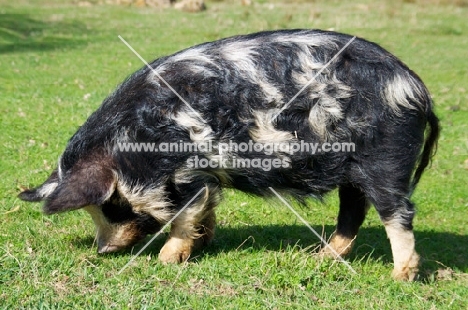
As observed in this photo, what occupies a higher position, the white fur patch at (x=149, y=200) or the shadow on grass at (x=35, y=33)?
the white fur patch at (x=149, y=200)

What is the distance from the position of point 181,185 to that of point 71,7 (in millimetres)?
22375

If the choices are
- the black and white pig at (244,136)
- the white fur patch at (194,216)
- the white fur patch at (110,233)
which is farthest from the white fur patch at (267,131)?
the white fur patch at (110,233)

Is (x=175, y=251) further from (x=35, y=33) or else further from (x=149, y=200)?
(x=35, y=33)

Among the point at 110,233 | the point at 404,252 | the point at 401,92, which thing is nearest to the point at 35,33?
the point at 110,233

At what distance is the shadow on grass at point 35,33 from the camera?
17.8m

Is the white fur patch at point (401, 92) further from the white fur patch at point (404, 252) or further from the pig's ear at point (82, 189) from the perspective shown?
the pig's ear at point (82, 189)

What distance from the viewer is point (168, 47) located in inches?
690

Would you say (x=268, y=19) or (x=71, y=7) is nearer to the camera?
(x=268, y=19)

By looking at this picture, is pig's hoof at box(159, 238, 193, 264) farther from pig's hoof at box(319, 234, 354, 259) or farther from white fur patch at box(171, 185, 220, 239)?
pig's hoof at box(319, 234, 354, 259)

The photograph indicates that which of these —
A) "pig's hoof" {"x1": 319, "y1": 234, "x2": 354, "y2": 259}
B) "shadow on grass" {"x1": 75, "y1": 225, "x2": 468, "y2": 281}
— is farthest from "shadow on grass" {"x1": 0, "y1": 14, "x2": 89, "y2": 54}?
"pig's hoof" {"x1": 319, "y1": 234, "x2": 354, "y2": 259}

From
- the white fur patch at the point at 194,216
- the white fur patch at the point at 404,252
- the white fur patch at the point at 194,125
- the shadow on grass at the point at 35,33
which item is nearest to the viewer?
the white fur patch at the point at 194,125

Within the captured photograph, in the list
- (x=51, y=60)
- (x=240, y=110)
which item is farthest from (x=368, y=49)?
(x=51, y=60)

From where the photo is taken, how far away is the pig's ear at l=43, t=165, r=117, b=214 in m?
5.24

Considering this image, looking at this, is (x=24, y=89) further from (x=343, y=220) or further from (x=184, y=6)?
(x=184, y=6)
